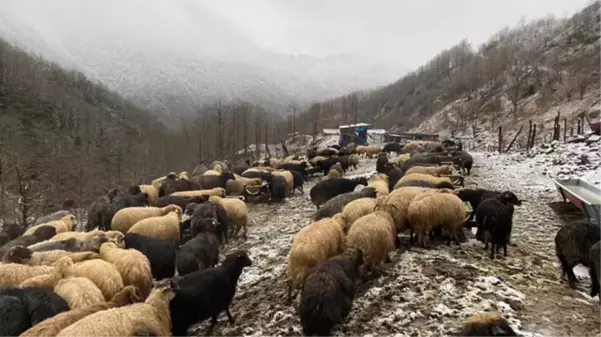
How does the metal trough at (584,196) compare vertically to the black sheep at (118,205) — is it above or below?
above

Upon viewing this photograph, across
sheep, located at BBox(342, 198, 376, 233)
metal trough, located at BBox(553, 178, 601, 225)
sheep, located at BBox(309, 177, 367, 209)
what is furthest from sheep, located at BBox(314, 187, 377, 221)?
metal trough, located at BBox(553, 178, 601, 225)

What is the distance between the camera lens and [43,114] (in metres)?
84.7

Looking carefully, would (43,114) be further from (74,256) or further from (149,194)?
(74,256)

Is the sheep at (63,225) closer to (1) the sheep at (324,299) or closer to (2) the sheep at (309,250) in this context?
(2) the sheep at (309,250)

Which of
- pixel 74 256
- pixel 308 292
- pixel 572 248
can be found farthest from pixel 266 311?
pixel 572 248

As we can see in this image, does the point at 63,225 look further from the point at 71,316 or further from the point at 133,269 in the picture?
the point at 71,316

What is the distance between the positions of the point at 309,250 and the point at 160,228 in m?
5.02

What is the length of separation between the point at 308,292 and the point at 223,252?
6436 millimetres

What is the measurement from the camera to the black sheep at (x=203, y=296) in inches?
264

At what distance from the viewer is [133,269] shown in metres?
7.77

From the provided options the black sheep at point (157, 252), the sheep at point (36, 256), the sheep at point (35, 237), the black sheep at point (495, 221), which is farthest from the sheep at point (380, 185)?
the sheep at point (35, 237)

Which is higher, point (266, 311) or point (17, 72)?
point (17, 72)

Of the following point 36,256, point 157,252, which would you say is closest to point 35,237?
point 36,256

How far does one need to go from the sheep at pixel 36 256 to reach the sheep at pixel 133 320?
10.00ft
